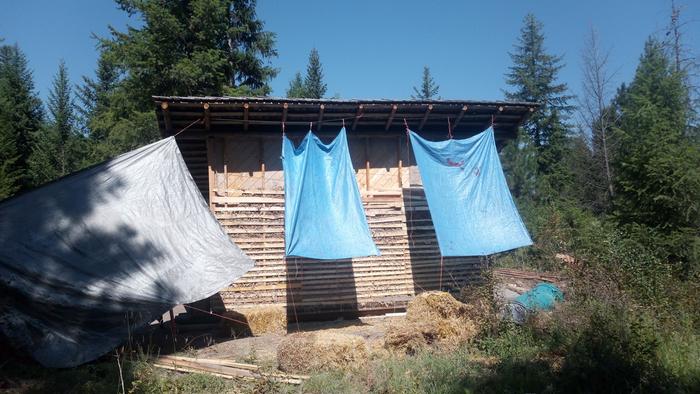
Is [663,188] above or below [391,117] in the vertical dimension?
below

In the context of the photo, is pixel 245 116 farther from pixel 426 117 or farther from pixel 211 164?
pixel 426 117

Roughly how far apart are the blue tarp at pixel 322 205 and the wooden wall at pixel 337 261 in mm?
1238

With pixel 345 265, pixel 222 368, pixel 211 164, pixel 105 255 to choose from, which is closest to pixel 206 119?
pixel 211 164

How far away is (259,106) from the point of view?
33.5 ft

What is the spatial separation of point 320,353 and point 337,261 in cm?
431

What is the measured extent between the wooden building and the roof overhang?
0.02 m

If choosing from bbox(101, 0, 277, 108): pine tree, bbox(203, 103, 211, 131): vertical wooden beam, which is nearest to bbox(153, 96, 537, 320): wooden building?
bbox(203, 103, 211, 131): vertical wooden beam

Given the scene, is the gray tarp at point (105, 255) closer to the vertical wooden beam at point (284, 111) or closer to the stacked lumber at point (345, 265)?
the stacked lumber at point (345, 265)

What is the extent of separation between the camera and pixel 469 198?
1009cm

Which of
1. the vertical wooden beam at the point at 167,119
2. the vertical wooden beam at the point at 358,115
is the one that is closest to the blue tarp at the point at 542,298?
the vertical wooden beam at the point at 358,115

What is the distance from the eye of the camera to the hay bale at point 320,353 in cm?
642

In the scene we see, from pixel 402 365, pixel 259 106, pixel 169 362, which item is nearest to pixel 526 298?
pixel 402 365

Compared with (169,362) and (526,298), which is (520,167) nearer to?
(526,298)

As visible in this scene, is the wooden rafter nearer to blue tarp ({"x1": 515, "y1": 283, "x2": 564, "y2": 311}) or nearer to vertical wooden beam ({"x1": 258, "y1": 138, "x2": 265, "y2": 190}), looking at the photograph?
vertical wooden beam ({"x1": 258, "y1": 138, "x2": 265, "y2": 190})
